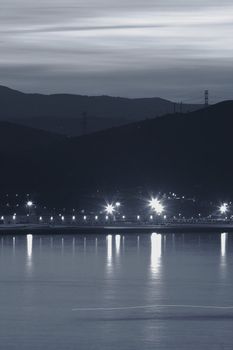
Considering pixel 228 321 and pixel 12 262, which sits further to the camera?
pixel 12 262

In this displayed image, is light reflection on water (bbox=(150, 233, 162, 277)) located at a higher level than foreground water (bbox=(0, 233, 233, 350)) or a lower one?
higher

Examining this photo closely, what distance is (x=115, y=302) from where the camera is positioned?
40750 millimetres

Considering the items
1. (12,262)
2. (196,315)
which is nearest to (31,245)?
(12,262)

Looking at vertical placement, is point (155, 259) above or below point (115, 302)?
above

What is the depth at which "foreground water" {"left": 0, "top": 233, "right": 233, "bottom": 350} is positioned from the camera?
30.8 meters

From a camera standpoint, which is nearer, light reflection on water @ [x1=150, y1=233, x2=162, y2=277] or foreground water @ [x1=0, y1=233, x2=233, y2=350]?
foreground water @ [x1=0, y1=233, x2=233, y2=350]

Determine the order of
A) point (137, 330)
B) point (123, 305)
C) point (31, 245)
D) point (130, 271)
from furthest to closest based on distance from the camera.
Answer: point (31, 245) < point (130, 271) < point (123, 305) < point (137, 330)

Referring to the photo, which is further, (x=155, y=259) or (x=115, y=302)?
(x=155, y=259)

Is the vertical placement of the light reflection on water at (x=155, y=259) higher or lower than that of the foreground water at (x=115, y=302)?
higher

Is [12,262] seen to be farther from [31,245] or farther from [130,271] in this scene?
[31,245]

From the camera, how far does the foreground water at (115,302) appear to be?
101 ft

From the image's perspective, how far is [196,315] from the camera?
36.1 metres

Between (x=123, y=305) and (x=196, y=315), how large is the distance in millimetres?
4044

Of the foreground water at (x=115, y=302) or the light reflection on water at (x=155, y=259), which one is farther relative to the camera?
the light reflection on water at (x=155, y=259)
